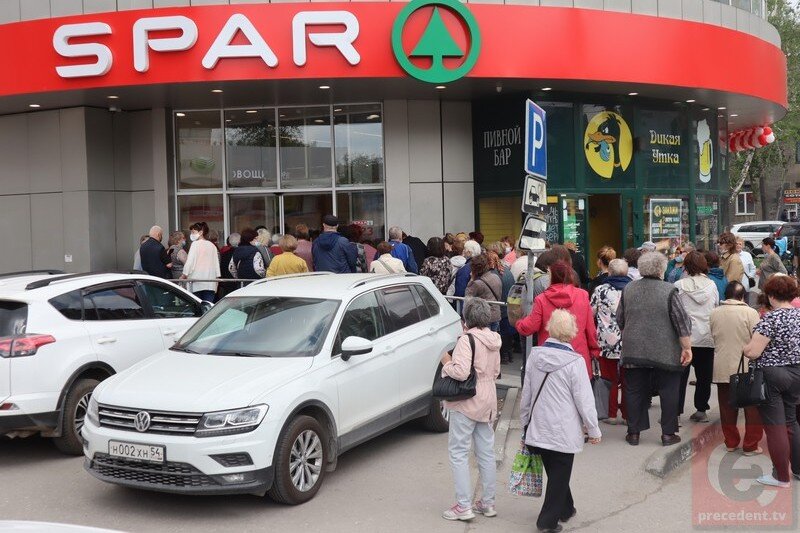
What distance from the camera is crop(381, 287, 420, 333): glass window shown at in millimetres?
7895

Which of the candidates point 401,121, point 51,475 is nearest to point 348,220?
point 401,121

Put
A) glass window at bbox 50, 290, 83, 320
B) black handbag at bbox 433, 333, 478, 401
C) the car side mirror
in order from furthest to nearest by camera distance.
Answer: glass window at bbox 50, 290, 83, 320, the car side mirror, black handbag at bbox 433, 333, 478, 401

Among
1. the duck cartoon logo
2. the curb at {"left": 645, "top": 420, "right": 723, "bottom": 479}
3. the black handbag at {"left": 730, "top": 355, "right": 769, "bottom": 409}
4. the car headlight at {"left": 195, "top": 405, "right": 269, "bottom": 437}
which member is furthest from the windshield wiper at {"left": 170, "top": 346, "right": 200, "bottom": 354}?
the duck cartoon logo

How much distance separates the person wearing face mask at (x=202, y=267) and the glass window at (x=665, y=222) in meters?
8.97

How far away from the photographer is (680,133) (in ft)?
58.7

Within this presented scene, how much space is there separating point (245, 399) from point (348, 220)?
35.7 feet

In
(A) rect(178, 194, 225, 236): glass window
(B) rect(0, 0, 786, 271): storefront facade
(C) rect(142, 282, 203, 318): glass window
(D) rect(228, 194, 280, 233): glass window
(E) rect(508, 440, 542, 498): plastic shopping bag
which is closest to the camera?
(E) rect(508, 440, 542, 498): plastic shopping bag

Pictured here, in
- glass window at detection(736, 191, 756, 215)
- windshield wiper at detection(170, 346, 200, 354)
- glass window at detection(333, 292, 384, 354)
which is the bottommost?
windshield wiper at detection(170, 346, 200, 354)

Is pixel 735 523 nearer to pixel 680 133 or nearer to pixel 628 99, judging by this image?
pixel 628 99

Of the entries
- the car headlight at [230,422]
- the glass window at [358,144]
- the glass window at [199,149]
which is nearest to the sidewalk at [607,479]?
the car headlight at [230,422]

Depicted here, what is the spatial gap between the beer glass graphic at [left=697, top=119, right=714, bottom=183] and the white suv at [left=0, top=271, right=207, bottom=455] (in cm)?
1381

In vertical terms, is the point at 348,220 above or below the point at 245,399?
above

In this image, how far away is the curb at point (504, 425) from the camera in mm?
7677

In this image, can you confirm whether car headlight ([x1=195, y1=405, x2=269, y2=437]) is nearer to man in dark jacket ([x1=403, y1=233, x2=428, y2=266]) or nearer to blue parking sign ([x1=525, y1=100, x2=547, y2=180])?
blue parking sign ([x1=525, y1=100, x2=547, y2=180])
